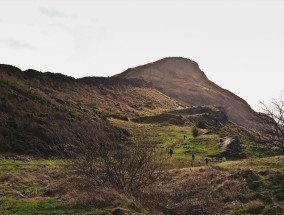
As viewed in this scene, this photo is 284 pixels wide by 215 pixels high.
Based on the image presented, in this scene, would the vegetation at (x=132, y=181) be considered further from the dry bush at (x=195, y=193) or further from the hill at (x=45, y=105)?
the hill at (x=45, y=105)

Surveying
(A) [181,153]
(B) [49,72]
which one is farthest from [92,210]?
(B) [49,72]

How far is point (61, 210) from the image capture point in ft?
71.8

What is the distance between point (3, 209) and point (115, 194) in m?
6.65

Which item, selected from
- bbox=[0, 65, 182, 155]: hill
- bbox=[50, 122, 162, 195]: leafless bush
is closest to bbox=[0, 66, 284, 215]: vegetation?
bbox=[50, 122, 162, 195]: leafless bush

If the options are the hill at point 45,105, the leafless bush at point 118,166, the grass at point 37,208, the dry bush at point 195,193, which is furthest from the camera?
the hill at point 45,105

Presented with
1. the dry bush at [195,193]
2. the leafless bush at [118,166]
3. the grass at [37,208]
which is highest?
the leafless bush at [118,166]

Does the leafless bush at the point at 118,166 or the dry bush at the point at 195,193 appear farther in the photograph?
the leafless bush at the point at 118,166

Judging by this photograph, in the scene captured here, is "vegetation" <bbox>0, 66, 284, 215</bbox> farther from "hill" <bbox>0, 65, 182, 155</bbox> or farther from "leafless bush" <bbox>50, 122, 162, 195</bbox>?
"hill" <bbox>0, 65, 182, 155</bbox>

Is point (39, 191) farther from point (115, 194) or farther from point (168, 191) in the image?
point (168, 191)

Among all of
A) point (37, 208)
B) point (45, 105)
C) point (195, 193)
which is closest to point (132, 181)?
point (195, 193)

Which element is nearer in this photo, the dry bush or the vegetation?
the vegetation

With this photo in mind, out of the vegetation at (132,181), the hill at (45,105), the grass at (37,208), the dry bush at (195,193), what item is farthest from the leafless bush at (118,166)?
the hill at (45,105)

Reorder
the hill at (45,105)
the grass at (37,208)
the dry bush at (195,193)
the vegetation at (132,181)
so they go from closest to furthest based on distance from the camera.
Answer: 1. the grass at (37,208)
2. the vegetation at (132,181)
3. the dry bush at (195,193)
4. the hill at (45,105)


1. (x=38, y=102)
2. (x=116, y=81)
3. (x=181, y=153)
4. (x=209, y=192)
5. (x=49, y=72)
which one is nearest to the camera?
(x=209, y=192)
